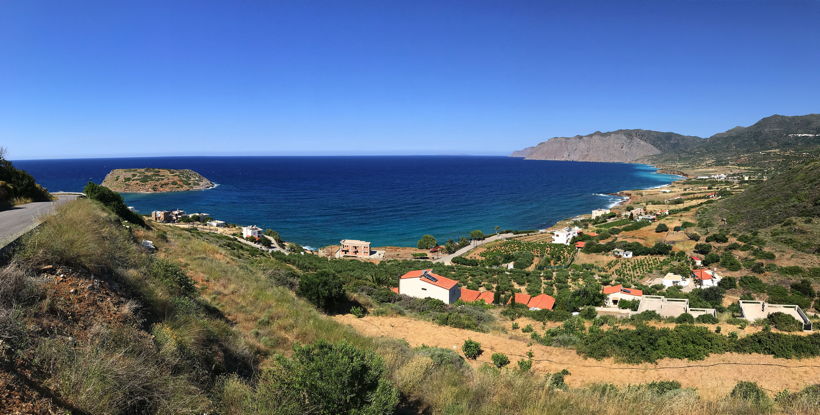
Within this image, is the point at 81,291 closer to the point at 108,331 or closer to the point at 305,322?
the point at 108,331

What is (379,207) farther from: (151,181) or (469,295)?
(151,181)

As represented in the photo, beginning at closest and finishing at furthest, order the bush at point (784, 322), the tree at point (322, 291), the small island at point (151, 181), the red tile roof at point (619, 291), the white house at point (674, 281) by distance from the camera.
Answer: the tree at point (322, 291)
the bush at point (784, 322)
the red tile roof at point (619, 291)
the white house at point (674, 281)
the small island at point (151, 181)

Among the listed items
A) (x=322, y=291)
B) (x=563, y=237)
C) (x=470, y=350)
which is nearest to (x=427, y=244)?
(x=563, y=237)

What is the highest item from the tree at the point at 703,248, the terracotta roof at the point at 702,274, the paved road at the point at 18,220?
the paved road at the point at 18,220

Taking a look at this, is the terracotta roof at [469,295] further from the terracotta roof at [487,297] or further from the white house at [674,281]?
the white house at [674,281]

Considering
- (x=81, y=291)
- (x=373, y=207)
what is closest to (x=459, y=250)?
(x=373, y=207)

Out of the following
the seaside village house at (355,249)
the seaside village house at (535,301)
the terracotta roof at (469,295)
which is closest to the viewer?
the seaside village house at (535,301)

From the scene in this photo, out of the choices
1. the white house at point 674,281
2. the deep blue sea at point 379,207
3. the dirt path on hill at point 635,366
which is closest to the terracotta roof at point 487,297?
the dirt path on hill at point 635,366
